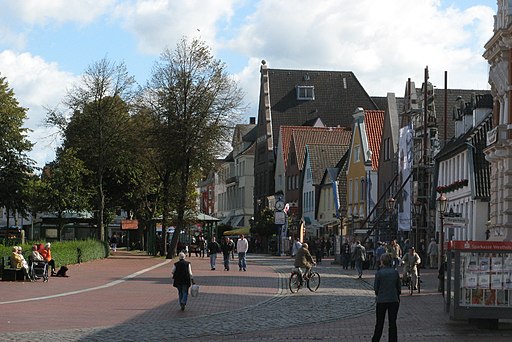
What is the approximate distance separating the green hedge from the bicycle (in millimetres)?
10029

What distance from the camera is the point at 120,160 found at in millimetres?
66812

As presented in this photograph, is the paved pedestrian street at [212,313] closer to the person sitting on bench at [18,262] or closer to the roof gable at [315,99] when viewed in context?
the person sitting on bench at [18,262]

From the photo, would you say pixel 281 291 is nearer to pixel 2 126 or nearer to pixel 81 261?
pixel 81 261

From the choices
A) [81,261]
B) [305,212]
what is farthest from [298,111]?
[81,261]

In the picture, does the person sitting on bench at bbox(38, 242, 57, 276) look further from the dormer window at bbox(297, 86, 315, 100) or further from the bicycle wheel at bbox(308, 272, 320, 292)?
the dormer window at bbox(297, 86, 315, 100)

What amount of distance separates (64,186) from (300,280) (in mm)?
30703

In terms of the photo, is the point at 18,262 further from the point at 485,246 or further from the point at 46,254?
the point at 485,246

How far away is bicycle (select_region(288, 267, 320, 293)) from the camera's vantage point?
34.2 metres

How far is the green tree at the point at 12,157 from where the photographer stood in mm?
66875

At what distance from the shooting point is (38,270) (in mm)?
36656

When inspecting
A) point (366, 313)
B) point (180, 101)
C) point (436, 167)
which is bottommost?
point (366, 313)

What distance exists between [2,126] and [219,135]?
538 inches

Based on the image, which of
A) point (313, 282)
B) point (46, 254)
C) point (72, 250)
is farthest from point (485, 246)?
point (72, 250)

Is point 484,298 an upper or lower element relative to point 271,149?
lower
